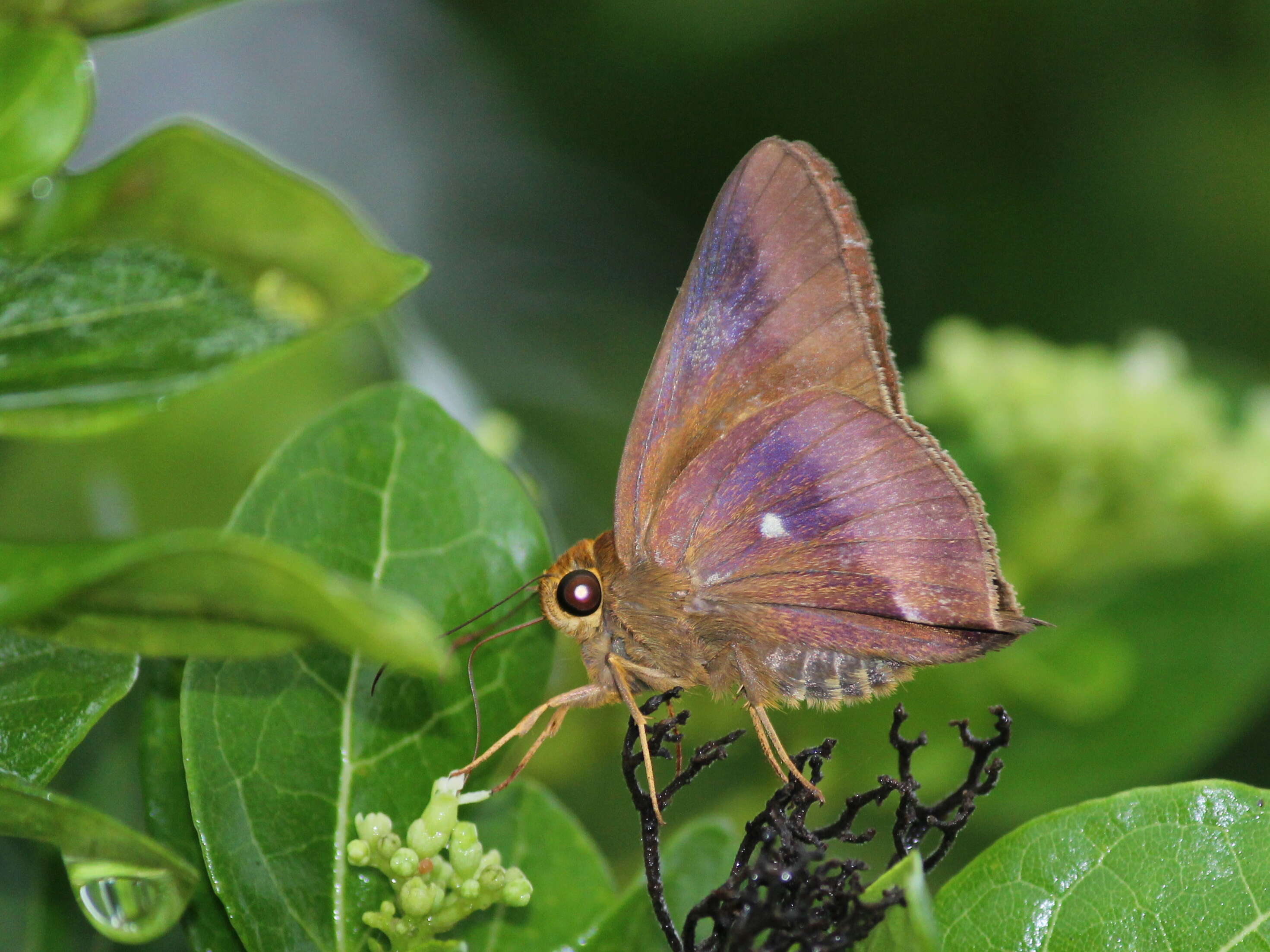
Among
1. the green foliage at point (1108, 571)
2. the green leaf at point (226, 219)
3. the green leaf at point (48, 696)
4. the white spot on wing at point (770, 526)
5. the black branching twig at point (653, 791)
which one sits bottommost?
the green foliage at point (1108, 571)

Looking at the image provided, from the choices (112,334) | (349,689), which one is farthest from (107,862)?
(112,334)

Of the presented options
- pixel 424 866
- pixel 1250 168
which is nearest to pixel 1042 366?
pixel 1250 168

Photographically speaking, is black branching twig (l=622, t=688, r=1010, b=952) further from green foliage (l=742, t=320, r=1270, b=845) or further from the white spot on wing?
green foliage (l=742, t=320, r=1270, b=845)

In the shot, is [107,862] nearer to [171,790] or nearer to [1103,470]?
[171,790]

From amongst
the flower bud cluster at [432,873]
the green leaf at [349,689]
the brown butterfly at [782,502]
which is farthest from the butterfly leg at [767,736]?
the flower bud cluster at [432,873]

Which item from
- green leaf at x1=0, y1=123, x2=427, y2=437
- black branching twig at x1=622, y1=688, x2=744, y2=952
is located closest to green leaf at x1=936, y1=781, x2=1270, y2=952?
black branching twig at x1=622, y1=688, x2=744, y2=952

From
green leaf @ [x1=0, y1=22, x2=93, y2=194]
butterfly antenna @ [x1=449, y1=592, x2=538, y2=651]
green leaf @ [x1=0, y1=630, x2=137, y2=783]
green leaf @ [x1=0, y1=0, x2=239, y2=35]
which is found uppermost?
green leaf @ [x1=0, y1=0, x2=239, y2=35]

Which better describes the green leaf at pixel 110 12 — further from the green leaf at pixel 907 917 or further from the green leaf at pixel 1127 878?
the green leaf at pixel 1127 878
